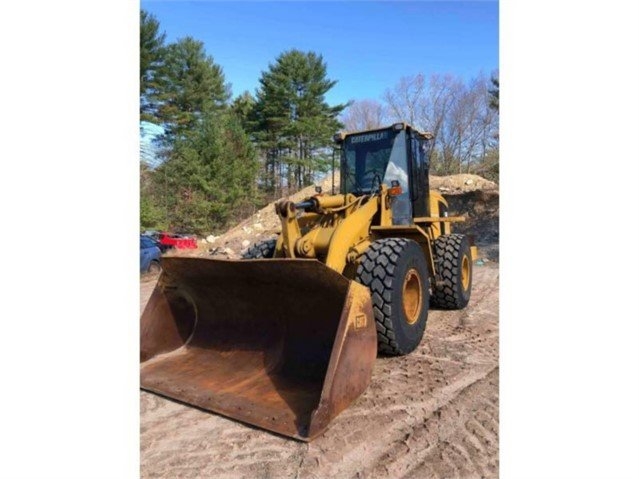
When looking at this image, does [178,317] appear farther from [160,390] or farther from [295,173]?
[295,173]

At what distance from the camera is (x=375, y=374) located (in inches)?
127

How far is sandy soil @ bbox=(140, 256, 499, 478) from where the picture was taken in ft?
6.95

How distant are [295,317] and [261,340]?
1.15 ft

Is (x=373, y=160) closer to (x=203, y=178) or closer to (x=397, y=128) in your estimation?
(x=397, y=128)

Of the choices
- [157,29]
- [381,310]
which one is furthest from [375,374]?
[157,29]

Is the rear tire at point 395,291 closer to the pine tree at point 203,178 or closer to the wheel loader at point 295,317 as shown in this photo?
the wheel loader at point 295,317

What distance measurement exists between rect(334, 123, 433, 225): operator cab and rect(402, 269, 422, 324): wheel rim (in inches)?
39.3

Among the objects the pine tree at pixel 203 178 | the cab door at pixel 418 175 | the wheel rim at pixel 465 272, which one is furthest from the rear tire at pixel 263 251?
the wheel rim at pixel 465 272

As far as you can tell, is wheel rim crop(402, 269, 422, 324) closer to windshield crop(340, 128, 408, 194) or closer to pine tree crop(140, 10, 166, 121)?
windshield crop(340, 128, 408, 194)

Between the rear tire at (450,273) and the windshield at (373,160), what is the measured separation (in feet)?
3.47
